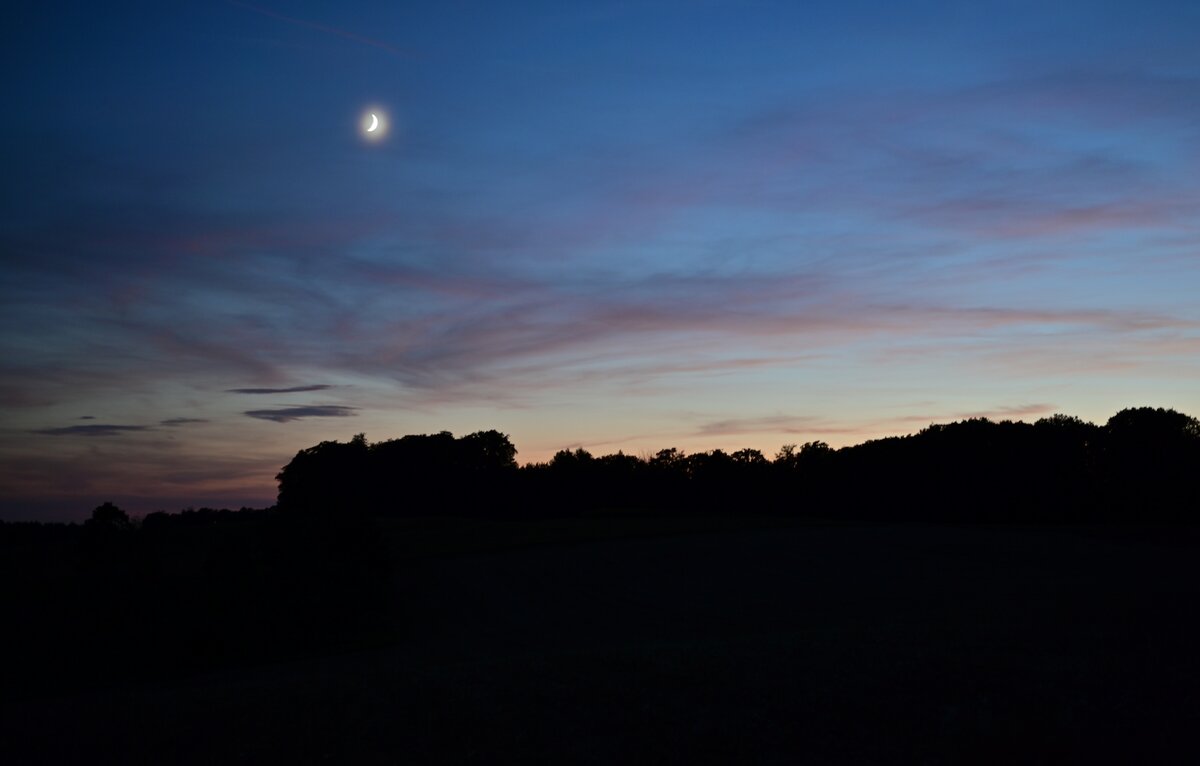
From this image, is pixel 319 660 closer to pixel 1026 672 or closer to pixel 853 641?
pixel 853 641

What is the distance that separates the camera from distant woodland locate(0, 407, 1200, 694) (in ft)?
91.0

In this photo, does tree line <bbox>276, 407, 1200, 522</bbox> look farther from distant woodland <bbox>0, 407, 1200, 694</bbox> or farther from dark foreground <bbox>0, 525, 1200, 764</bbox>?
dark foreground <bbox>0, 525, 1200, 764</bbox>

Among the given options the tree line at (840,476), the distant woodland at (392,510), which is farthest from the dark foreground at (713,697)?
the tree line at (840,476)

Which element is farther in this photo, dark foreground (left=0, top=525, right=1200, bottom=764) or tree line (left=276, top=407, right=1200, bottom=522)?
tree line (left=276, top=407, right=1200, bottom=522)

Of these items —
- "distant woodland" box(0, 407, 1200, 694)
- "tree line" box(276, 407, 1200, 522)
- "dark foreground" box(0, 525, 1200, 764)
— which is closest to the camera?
"dark foreground" box(0, 525, 1200, 764)

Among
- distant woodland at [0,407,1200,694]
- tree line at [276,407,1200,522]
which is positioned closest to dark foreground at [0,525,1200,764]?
distant woodland at [0,407,1200,694]

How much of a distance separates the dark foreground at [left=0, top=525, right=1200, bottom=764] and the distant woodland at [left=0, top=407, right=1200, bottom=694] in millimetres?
3473

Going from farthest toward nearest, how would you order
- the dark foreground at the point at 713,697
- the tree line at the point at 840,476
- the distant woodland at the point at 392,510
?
the tree line at the point at 840,476, the distant woodland at the point at 392,510, the dark foreground at the point at 713,697

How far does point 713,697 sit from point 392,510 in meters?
129

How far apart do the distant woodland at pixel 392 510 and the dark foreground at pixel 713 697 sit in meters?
3.47

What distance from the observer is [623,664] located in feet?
59.6

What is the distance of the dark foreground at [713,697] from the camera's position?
12602 mm

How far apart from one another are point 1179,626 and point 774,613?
13471 millimetres

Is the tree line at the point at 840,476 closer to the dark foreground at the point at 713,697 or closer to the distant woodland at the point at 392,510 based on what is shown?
the distant woodland at the point at 392,510
